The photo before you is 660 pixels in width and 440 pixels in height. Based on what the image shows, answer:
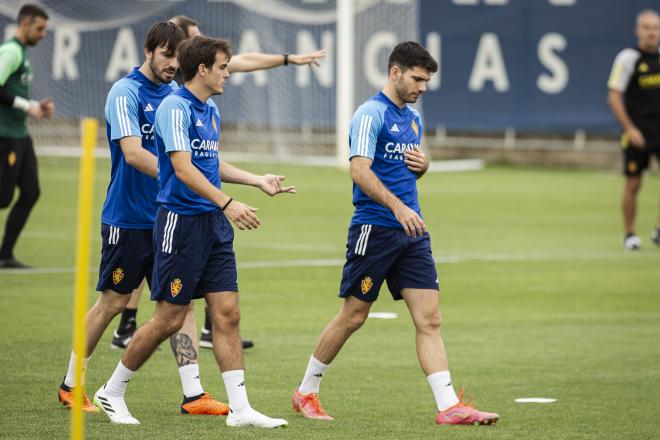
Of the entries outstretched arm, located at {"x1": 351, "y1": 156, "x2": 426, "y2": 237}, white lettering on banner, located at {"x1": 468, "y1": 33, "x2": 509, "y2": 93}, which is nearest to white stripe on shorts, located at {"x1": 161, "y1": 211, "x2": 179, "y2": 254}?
outstretched arm, located at {"x1": 351, "y1": 156, "x2": 426, "y2": 237}

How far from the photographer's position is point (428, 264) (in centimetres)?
809

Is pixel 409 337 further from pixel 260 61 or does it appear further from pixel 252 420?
pixel 252 420

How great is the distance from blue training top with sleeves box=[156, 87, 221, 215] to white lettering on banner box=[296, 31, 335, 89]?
78.0ft

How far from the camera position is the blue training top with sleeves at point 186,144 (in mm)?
Answer: 7332

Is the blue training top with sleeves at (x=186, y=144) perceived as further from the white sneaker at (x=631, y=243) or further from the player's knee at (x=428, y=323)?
the white sneaker at (x=631, y=243)

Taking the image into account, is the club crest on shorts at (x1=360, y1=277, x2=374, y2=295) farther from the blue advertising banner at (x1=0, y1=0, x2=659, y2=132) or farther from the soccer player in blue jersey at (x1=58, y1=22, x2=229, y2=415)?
the blue advertising banner at (x1=0, y1=0, x2=659, y2=132)

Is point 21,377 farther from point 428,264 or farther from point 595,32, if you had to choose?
point 595,32

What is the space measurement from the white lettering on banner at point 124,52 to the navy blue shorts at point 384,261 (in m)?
24.2

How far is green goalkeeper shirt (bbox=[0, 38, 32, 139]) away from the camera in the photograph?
Answer: 14.0m

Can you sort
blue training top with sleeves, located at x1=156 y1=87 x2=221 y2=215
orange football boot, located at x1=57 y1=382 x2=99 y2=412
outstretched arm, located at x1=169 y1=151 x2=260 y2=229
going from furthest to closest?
orange football boot, located at x1=57 y1=382 x2=99 y2=412, blue training top with sleeves, located at x1=156 y1=87 x2=221 y2=215, outstretched arm, located at x1=169 y1=151 x2=260 y2=229

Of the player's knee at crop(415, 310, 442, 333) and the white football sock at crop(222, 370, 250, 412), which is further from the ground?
the player's knee at crop(415, 310, 442, 333)

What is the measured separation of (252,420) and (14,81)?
25.6ft

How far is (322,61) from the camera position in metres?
31.5

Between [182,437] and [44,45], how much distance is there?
83.8 feet
